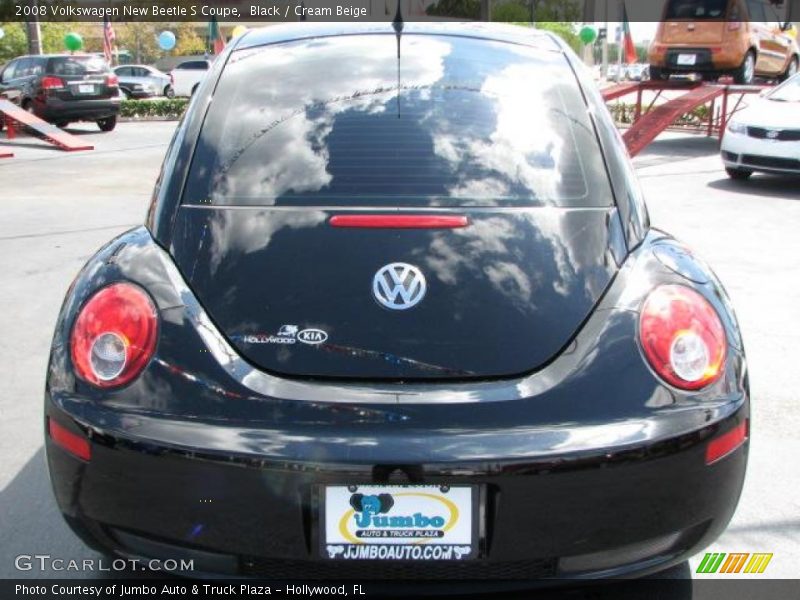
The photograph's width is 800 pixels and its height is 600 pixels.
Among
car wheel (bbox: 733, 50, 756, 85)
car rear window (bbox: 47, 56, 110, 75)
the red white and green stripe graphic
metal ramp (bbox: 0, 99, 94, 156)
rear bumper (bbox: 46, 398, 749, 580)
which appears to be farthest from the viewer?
car rear window (bbox: 47, 56, 110, 75)

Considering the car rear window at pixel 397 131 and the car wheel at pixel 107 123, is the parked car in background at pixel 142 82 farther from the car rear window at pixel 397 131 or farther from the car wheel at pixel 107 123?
the car rear window at pixel 397 131

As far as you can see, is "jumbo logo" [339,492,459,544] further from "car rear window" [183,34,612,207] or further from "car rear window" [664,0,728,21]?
"car rear window" [664,0,728,21]

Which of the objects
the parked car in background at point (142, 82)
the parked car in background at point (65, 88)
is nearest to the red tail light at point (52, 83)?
the parked car in background at point (65, 88)

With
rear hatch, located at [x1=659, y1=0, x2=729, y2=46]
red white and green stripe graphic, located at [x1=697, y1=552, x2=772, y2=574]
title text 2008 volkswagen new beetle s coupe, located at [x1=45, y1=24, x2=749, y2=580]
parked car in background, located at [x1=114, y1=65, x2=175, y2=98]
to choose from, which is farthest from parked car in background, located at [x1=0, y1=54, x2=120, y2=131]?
red white and green stripe graphic, located at [x1=697, y1=552, x2=772, y2=574]

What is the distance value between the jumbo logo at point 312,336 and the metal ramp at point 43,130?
14.5m

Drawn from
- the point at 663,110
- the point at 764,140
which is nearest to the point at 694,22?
the point at 663,110

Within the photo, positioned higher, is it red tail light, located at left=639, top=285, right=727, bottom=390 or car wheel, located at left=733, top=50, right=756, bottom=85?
red tail light, located at left=639, top=285, right=727, bottom=390

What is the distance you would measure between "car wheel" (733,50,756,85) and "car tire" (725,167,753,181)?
699cm

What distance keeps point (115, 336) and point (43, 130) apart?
1524cm

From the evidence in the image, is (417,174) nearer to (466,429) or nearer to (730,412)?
(466,429)

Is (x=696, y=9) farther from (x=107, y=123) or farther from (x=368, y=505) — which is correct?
(x=368, y=505)

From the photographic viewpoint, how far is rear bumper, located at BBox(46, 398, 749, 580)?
1.95 meters

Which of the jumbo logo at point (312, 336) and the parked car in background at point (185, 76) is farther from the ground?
the jumbo logo at point (312, 336)

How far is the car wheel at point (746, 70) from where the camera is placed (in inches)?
688
